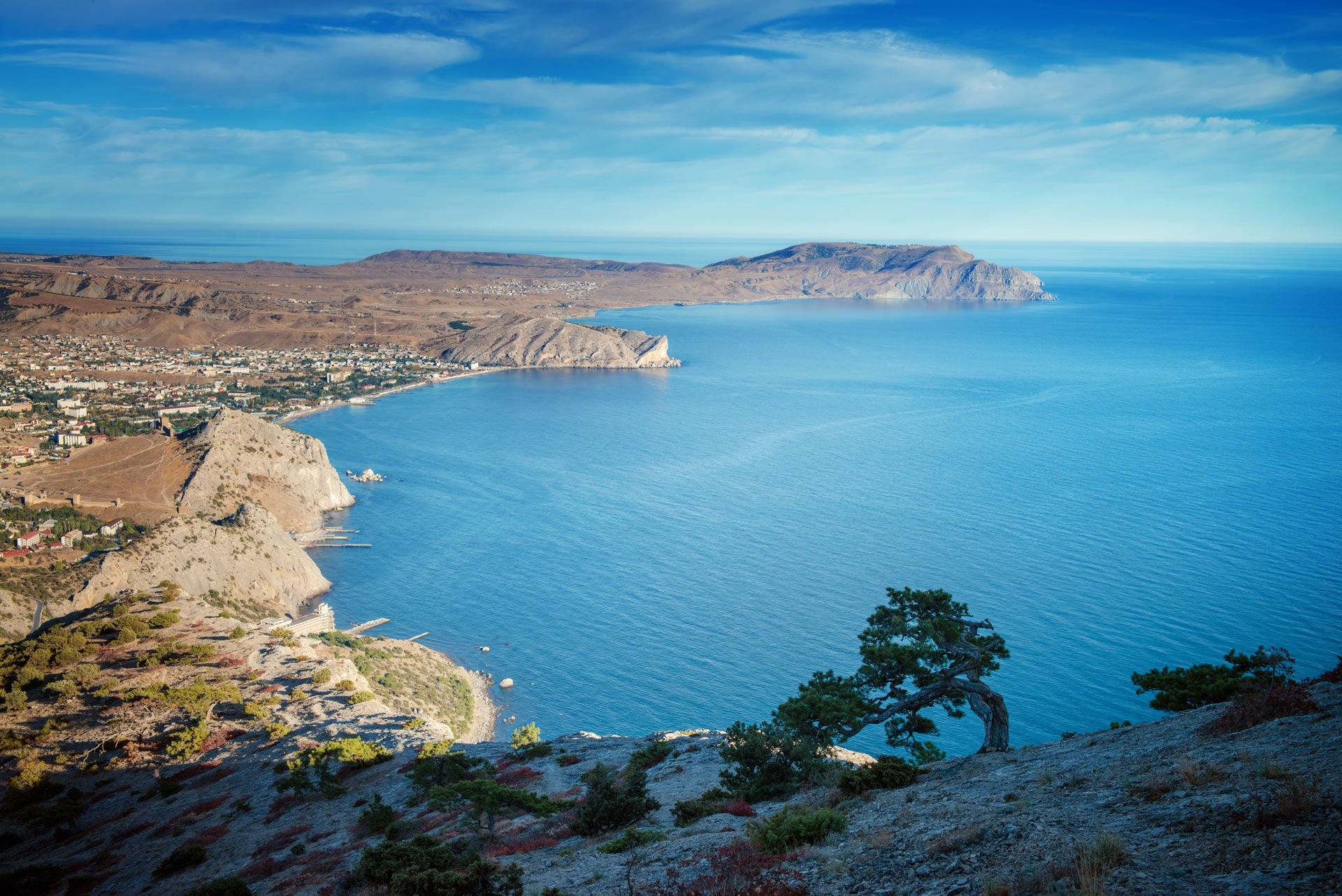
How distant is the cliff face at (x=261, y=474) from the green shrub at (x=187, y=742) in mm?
49041

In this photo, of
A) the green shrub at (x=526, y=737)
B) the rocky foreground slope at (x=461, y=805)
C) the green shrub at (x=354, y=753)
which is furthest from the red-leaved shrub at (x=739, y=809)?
the green shrub at (x=526, y=737)

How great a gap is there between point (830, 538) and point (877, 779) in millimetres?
58406

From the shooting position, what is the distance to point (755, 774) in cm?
2134

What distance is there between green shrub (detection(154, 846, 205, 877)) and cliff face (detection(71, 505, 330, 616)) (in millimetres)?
34116

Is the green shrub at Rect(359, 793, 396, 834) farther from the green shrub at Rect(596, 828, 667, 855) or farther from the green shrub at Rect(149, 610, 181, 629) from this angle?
the green shrub at Rect(149, 610, 181, 629)

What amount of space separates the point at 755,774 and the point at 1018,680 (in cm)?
3591

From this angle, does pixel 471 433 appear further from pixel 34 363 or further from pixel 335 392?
pixel 34 363

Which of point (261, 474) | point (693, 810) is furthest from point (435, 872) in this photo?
point (261, 474)

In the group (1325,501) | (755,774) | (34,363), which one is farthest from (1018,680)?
(34,363)

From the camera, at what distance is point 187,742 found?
3203 centimetres

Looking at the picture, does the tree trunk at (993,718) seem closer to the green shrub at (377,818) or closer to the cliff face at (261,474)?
the green shrub at (377,818)

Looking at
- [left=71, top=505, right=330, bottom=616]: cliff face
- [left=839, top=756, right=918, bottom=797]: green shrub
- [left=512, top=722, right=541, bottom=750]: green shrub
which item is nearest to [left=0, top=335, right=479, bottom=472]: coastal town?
[left=71, top=505, right=330, bottom=616]: cliff face

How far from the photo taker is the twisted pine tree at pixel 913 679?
70.0ft

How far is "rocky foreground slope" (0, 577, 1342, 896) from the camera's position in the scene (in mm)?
10484
